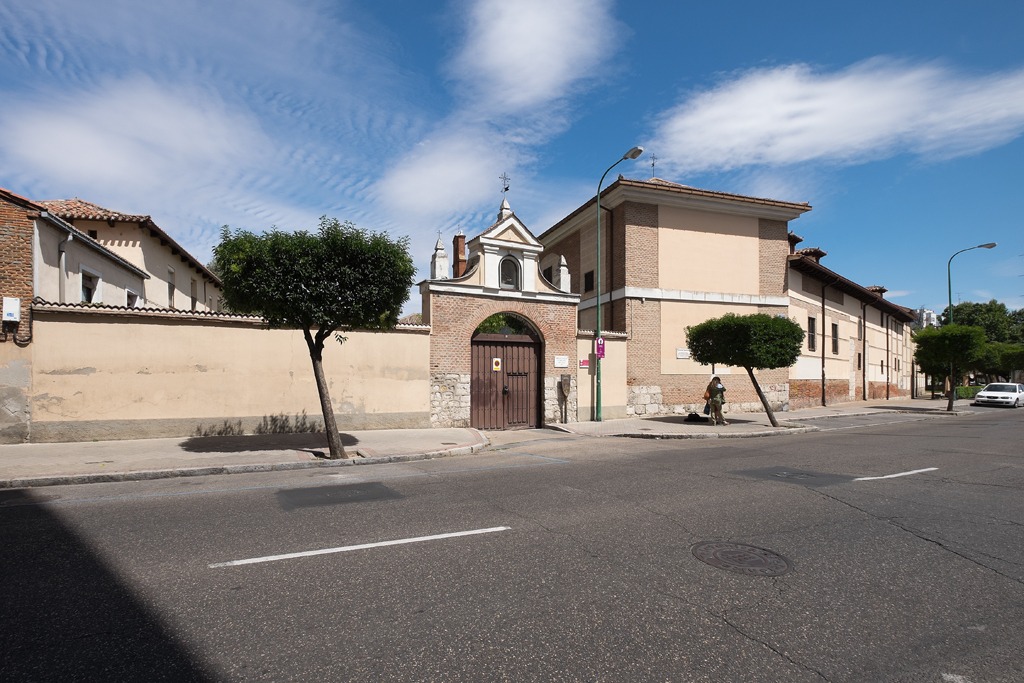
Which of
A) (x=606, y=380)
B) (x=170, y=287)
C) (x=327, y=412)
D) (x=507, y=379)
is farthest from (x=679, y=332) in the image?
(x=170, y=287)

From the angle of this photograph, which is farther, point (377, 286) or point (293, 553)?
point (377, 286)

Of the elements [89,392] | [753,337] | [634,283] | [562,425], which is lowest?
[562,425]

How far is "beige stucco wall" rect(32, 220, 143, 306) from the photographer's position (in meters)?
11.8

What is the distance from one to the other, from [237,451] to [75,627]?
26.7 ft

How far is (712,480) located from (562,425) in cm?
880

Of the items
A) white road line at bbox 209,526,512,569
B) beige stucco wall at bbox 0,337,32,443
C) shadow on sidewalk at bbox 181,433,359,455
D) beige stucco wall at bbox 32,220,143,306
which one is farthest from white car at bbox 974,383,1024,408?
beige stucco wall at bbox 0,337,32,443

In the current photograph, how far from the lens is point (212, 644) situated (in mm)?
3141

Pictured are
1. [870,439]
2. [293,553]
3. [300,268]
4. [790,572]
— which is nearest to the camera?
[790,572]

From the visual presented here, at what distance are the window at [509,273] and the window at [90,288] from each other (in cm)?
1140

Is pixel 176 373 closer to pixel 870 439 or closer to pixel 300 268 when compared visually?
pixel 300 268

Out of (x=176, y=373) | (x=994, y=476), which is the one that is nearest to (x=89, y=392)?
(x=176, y=373)

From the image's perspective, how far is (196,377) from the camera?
12.8 metres

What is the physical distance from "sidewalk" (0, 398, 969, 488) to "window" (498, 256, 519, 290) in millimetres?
4522

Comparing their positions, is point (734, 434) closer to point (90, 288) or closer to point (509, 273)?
point (509, 273)
